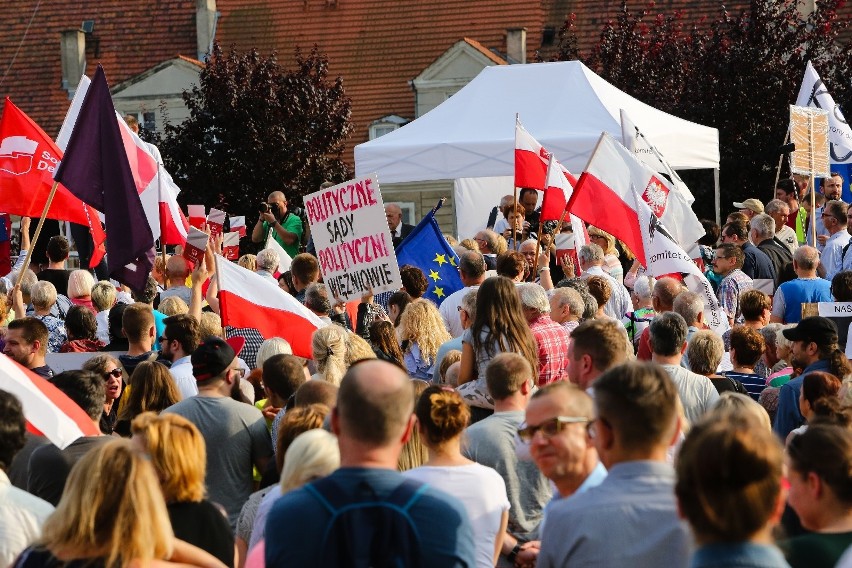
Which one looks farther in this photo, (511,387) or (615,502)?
(511,387)

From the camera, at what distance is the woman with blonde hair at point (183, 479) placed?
510 centimetres

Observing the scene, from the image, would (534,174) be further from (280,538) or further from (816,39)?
(816,39)

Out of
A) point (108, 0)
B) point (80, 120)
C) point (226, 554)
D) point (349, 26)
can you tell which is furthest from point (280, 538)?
point (108, 0)

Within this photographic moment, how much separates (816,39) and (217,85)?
1194 cm

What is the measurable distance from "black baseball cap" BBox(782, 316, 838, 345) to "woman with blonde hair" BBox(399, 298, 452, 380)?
227 centimetres

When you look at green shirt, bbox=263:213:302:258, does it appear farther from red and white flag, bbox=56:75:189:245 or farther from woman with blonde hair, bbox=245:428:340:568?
woman with blonde hair, bbox=245:428:340:568

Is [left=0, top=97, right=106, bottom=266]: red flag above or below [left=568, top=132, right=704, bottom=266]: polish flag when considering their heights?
above

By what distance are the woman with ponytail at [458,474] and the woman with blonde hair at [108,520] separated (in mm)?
1198

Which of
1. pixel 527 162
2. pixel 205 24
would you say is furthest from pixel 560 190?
pixel 205 24

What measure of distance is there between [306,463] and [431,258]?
7313 mm

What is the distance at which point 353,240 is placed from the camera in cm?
1090

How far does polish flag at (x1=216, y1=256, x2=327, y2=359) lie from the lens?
935 centimetres

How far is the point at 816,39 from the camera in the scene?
2844cm

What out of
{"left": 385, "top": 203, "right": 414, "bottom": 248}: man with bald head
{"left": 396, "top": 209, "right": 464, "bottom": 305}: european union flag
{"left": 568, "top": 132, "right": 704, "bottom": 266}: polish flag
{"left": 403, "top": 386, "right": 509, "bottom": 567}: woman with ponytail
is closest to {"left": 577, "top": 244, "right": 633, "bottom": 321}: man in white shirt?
{"left": 568, "top": 132, "right": 704, "bottom": 266}: polish flag
